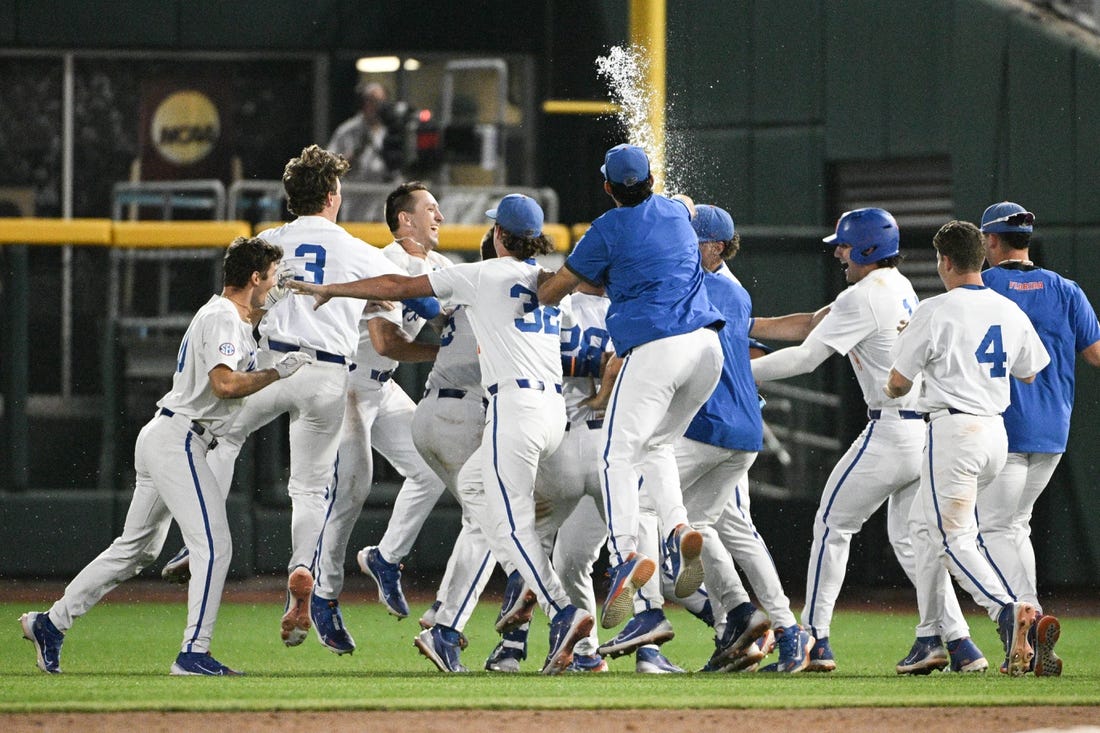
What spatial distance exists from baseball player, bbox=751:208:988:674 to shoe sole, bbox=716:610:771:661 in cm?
30

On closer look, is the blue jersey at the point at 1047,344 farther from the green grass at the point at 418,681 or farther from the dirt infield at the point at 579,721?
the dirt infield at the point at 579,721

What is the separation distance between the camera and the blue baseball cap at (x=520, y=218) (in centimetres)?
638

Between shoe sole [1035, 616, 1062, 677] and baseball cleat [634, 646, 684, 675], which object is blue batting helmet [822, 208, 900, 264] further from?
baseball cleat [634, 646, 684, 675]

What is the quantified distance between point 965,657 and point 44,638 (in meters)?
3.43

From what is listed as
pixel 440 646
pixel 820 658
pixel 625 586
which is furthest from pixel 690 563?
pixel 440 646

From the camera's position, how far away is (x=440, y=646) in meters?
6.61

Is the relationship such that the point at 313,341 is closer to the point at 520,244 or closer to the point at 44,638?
the point at 520,244

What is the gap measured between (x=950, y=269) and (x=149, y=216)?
9563 millimetres

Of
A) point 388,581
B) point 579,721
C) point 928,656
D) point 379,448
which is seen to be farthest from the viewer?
point 379,448

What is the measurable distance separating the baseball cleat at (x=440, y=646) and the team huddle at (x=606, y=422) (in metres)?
0.01

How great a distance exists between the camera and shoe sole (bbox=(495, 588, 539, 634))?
6570 mm

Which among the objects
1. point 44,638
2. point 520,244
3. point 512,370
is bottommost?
point 44,638

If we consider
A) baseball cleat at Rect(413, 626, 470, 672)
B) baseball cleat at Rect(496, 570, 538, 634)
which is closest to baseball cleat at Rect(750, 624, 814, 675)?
baseball cleat at Rect(496, 570, 538, 634)

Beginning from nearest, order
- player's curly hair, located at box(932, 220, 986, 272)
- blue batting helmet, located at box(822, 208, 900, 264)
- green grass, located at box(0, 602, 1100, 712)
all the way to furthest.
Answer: green grass, located at box(0, 602, 1100, 712), player's curly hair, located at box(932, 220, 986, 272), blue batting helmet, located at box(822, 208, 900, 264)
